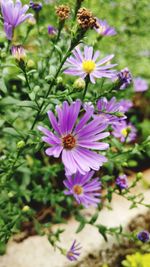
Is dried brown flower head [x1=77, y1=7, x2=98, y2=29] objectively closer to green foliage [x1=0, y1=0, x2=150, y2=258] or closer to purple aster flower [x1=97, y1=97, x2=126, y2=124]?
green foliage [x1=0, y1=0, x2=150, y2=258]

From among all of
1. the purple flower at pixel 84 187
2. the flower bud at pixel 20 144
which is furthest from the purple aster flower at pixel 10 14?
the purple flower at pixel 84 187

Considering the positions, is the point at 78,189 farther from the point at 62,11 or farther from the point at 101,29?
the point at 62,11

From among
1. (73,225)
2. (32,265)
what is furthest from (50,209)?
(32,265)

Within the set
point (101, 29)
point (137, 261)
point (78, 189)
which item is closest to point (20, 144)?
point (78, 189)

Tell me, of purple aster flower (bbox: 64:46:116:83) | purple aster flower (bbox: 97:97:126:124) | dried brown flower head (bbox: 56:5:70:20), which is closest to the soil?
purple aster flower (bbox: 97:97:126:124)

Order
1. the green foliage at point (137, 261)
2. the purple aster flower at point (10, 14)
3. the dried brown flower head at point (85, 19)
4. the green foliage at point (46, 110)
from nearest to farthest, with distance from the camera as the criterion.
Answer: the dried brown flower head at point (85, 19) < the purple aster flower at point (10, 14) < the green foliage at point (46, 110) < the green foliage at point (137, 261)

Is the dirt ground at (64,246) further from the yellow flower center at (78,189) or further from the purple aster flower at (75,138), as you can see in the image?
the purple aster flower at (75,138)
